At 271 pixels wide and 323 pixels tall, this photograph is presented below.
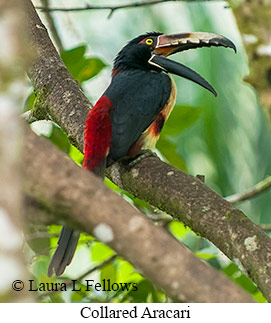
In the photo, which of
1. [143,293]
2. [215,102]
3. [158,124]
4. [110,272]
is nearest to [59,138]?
[158,124]

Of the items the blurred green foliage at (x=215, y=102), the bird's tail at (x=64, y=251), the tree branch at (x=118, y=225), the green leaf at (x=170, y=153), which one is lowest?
the blurred green foliage at (x=215, y=102)

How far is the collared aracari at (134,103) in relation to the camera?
253 cm

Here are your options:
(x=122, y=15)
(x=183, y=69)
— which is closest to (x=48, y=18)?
(x=183, y=69)

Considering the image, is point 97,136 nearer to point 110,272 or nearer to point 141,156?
point 141,156

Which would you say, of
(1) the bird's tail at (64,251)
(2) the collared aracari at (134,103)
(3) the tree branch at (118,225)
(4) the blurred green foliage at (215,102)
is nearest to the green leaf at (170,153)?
(2) the collared aracari at (134,103)

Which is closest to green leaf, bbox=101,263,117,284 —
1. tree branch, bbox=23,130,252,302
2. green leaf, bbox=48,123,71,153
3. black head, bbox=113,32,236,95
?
green leaf, bbox=48,123,71,153

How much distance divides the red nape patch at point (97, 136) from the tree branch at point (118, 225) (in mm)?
1334

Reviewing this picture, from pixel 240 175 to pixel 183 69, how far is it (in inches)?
227

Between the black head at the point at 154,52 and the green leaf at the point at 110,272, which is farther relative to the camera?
the black head at the point at 154,52

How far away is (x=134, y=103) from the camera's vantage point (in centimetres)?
287

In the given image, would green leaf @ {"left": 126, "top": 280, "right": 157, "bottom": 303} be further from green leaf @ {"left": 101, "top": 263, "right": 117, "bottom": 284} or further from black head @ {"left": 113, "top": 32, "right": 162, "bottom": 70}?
black head @ {"left": 113, "top": 32, "right": 162, "bottom": 70}

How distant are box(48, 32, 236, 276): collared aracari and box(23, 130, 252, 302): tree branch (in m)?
1.19

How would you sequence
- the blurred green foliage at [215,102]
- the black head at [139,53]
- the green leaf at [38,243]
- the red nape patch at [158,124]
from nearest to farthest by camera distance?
the green leaf at [38,243] < the red nape patch at [158,124] < the black head at [139,53] < the blurred green foliage at [215,102]

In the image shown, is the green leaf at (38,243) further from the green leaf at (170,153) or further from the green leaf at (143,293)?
the green leaf at (170,153)
